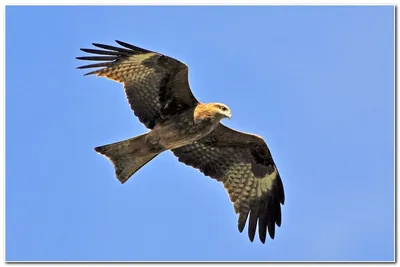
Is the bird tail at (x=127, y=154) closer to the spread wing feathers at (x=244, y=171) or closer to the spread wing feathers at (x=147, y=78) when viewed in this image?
the spread wing feathers at (x=147, y=78)

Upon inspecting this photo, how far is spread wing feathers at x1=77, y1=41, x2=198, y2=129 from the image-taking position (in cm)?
1261

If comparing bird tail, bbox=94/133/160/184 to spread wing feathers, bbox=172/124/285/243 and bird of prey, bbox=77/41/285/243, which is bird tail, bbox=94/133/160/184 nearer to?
bird of prey, bbox=77/41/285/243

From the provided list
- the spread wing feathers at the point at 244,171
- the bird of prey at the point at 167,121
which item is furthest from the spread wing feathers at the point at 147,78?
the spread wing feathers at the point at 244,171

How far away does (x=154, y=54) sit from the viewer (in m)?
12.6

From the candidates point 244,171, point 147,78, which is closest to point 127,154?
point 147,78

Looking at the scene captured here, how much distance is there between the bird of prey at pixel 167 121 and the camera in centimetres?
1257

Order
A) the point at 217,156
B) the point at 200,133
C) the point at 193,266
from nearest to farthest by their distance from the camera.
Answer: the point at 193,266 → the point at 200,133 → the point at 217,156

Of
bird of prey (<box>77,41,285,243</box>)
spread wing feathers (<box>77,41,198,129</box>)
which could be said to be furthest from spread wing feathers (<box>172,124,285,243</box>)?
spread wing feathers (<box>77,41,198,129</box>)

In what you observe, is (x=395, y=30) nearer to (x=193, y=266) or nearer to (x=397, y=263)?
(x=397, y=263)

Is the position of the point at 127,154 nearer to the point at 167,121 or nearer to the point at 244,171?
the point at 167,121

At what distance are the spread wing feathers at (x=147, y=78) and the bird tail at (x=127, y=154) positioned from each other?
445 mm

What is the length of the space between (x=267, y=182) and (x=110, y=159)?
3.00m

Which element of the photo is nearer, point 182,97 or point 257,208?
point 182,97
